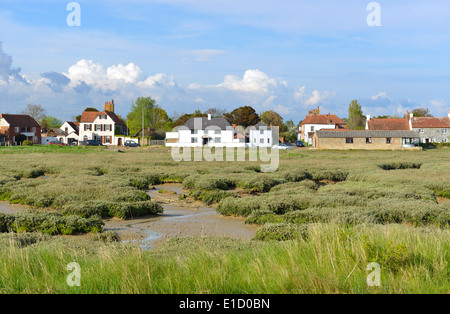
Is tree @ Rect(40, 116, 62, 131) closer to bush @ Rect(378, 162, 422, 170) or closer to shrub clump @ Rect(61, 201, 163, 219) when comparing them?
bush @ Rect(378, 162, 422, 170)

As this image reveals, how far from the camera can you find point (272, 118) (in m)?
136

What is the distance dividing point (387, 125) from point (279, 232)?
316 ft

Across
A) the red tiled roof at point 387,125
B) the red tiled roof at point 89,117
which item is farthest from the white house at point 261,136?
the red tiled roof at point 89,117

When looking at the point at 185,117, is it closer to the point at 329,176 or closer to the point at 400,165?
the point at 400,165

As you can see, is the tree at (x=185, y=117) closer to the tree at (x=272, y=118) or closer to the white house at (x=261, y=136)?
the tree at (x=272, y=118)

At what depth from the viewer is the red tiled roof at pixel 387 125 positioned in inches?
3994

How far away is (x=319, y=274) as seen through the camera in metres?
6.75

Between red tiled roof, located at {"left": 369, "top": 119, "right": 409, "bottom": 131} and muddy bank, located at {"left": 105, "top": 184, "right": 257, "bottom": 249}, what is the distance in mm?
86902

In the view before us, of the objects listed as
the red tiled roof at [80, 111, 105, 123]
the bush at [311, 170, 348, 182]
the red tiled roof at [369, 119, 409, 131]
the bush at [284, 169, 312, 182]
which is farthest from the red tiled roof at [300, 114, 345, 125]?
the bush at [284, 169, 312, 182]

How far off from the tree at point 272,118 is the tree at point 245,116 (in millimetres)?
4421

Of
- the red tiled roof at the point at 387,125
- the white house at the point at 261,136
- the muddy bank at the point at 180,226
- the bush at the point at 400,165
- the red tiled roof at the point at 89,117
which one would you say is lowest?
the muddy bank at the point at 180,226

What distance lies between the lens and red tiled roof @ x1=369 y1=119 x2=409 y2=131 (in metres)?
101

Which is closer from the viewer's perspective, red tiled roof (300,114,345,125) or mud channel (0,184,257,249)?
mud channel (0,184,257,249)

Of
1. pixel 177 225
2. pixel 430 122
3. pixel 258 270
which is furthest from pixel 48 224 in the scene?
pixel 430 122
